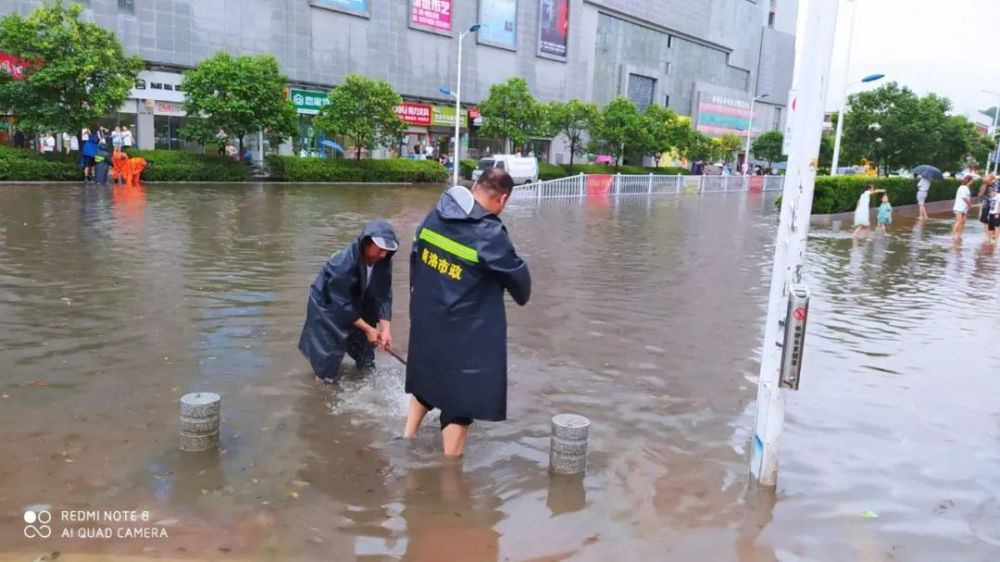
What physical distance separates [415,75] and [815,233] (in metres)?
29.3

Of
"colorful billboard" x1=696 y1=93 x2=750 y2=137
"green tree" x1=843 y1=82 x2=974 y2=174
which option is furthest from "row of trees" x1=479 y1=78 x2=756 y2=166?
"colorful billboard" x1=696 y1=93 x2=750 y2=137

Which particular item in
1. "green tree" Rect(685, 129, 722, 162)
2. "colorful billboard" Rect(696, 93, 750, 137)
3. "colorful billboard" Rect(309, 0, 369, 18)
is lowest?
"green tree" Rect(685, 129, 722, 162)

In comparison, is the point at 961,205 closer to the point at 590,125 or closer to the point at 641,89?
the point at 590,125

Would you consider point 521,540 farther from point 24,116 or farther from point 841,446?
point 24,116

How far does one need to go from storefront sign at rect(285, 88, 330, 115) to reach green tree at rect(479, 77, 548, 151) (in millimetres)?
8412

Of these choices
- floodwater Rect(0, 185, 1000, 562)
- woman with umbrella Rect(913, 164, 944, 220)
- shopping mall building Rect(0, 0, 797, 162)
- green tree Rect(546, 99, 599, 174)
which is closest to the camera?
floodwater Rect(0, 185, 1000, 562)

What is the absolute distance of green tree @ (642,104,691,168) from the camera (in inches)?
1784

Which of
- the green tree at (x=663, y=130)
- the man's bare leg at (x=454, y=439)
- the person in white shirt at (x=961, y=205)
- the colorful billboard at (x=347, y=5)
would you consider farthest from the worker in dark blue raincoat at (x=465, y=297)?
the green tree at (x=663, y=130)

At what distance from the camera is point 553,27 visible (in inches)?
1951

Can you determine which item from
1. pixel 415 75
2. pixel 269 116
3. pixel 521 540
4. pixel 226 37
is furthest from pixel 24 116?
pixel 521 540

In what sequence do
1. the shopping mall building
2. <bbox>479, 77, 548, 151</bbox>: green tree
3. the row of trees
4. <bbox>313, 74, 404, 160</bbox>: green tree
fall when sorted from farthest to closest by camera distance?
the row of trees
<bbox>479, 77, 548, 151</bbox>: green tree
the shopping mall building
<bbox>313, 74, 404, 160</bbox>: green tree

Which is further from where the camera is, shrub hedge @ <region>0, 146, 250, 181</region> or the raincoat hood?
shrub hedge @ <region>0, 146, 250, 181</region>

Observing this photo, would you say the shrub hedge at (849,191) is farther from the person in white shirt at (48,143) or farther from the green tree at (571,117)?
the person in white shirt at (48,143)

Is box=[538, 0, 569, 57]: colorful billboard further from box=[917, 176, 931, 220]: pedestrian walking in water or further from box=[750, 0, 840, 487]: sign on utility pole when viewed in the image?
box=[750, 0, 840, 487]: sign on utility pole
